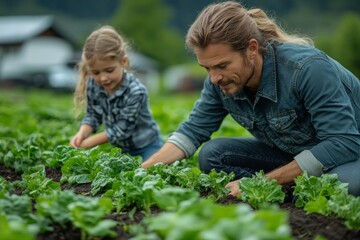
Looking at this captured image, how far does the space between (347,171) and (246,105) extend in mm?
949

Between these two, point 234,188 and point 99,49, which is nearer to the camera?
point 234,188

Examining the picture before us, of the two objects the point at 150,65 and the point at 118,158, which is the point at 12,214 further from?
the point at 150,65

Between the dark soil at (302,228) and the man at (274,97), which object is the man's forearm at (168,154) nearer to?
the man at (274,97)

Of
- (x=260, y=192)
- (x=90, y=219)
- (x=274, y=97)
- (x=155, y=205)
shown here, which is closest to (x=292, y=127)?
(x=274, y=97)

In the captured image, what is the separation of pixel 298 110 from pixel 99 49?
6.83ft

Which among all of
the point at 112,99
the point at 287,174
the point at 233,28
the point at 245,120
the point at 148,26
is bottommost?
the point at 148,26

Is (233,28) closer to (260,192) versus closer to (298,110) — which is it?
(298,110)

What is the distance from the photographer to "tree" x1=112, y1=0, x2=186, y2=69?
227ft

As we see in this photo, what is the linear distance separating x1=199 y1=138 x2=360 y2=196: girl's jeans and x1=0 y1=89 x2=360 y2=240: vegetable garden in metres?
0.61

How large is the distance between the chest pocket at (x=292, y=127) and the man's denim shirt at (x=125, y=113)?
5.49ft

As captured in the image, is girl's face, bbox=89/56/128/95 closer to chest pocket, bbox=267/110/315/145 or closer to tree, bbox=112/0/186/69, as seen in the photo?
chest pocket, bbox=267/110/315/145

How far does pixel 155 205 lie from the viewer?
358 centimetres

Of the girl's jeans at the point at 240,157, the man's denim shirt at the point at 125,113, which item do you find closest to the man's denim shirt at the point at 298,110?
the girl's jeans at the point at 240,157

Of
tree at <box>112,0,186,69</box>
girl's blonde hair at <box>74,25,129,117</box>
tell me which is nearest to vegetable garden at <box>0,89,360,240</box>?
girl's blonde hair at <box>74,25,129,117</box>
